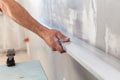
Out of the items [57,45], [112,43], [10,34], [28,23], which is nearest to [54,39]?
[57,45]

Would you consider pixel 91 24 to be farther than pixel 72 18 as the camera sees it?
No

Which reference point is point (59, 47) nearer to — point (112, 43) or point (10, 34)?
point (112, 43)

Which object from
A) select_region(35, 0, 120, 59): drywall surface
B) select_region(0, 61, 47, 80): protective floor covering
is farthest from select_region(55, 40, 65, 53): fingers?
select_region(0, 61, 47, 80): protective floor covering

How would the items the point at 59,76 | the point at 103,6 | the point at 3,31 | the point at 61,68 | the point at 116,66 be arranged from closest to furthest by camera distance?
the point at 116,66 < the point at 103,6 < the point at 61,68 < the point at 59,76 < the point at 3,31

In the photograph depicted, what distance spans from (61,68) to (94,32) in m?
0.78

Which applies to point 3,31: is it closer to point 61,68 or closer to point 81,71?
point 61,68

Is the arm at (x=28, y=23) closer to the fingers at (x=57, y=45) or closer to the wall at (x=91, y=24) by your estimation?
the fingers at (x=57, y=45)

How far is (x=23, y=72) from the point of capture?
1.55 meters

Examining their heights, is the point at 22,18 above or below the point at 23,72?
above

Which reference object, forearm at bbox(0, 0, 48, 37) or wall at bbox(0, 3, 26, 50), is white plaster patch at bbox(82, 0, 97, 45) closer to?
forearm at bbox(0, 0, 48, 37)

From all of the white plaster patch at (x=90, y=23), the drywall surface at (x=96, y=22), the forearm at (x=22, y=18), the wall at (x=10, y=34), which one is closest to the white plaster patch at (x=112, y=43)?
the drywall surface at (x=96, y=22)

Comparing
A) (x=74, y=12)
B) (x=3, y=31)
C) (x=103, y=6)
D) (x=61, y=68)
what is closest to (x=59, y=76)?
(x=61, y=68)

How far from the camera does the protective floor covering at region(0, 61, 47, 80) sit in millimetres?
1446

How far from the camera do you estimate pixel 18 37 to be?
4.01 meters
